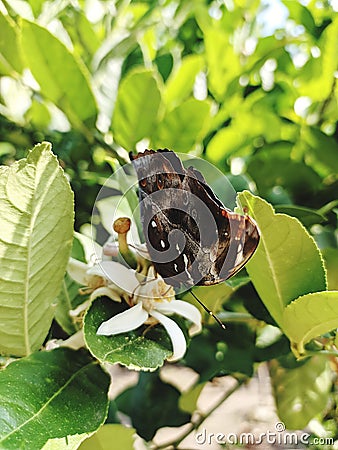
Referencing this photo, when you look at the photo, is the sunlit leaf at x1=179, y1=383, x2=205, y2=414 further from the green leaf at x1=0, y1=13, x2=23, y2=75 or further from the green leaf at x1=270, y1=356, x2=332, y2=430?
the green leaf at x1=0, y1=13, x2=23, y2=75

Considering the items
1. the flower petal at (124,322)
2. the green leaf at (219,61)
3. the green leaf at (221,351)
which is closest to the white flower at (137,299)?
the flower petal at (124,322)

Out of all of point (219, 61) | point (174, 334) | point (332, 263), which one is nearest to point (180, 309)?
point (174, 334)

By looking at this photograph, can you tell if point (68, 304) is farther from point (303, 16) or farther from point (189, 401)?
point (303, 16)

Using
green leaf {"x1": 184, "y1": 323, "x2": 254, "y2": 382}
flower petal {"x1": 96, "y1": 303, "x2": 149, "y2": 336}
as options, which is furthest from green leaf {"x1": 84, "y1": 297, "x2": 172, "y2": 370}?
green leaf {"x1": 184, "y1": 323, "x2": 254, "y2": 382}

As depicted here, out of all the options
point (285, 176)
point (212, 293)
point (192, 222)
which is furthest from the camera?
point (285, 176)

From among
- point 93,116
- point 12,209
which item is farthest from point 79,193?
point 12,209

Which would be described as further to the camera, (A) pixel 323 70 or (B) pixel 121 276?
(A) pixel 323 70

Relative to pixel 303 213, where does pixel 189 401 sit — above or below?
below
